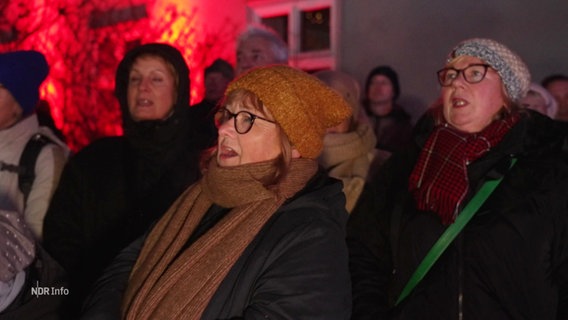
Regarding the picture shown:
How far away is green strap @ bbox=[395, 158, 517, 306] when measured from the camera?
9.96ft

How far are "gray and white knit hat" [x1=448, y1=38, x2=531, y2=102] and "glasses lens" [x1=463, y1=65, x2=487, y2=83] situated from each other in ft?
0.13

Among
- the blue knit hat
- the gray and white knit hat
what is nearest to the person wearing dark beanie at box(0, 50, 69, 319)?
the blue knit hat

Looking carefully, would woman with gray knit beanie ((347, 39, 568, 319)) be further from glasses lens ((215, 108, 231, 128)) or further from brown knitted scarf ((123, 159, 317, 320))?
glasses lens ((215, 108, 231, 128))

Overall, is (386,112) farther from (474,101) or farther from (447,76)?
(474,101)

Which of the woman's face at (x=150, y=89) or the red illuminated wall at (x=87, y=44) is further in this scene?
the red illuminated wall at (x=87, y=44)

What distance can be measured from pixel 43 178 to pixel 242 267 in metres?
1.86

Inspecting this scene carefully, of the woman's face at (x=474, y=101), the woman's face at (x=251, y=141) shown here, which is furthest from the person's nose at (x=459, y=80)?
the woman's face at (x=251, y=141)

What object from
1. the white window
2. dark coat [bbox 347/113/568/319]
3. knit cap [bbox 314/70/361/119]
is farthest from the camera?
the white window

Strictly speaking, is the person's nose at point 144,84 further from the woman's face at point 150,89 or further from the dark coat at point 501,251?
the dark coat at point 501,251

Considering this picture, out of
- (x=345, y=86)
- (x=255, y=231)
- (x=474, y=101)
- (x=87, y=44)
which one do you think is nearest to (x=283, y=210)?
(x=255, y=231)

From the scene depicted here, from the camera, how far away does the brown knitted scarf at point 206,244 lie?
2.54 metres
